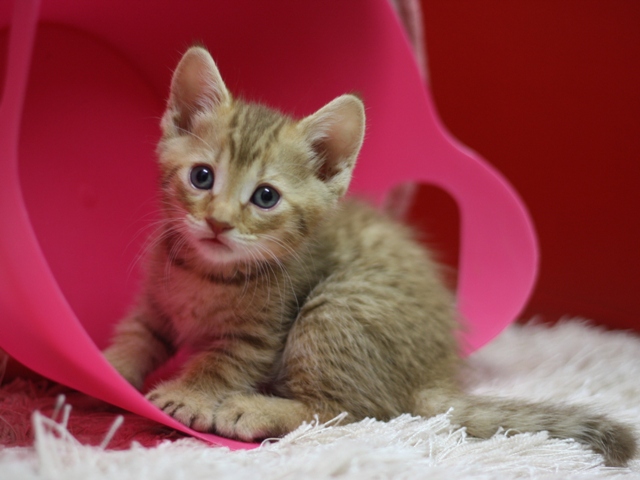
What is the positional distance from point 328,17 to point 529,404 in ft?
3.97

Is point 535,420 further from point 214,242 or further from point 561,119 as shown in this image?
point 561,119

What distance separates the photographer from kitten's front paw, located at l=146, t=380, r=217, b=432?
139 cm

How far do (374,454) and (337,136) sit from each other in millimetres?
735

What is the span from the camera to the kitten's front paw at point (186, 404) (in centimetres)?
139

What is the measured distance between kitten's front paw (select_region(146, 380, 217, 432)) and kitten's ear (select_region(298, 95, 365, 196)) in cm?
58

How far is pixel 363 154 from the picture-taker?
222 centimetres

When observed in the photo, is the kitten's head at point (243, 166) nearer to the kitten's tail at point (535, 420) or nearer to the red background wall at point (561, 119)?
the kitten's tail at point (535, 420)

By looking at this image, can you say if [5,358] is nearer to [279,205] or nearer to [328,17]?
[279,205]

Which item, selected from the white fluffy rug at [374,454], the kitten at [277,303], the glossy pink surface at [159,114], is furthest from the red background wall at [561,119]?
the kitten at [277,303]

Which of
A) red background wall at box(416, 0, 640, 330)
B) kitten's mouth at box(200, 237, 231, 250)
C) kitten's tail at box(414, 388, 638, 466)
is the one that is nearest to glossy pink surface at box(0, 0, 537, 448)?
kitten's mouth at box(200, 237, 231, 250)

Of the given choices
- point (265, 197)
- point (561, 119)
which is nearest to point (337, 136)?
point (265, 197)

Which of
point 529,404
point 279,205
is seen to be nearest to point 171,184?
point 279,205

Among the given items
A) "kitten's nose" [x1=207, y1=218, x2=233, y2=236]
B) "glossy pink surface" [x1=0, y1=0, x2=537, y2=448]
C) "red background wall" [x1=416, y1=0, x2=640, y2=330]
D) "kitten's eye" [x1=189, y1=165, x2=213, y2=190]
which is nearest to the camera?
"kitten's nose" [x1=207, y1=218, x2=233, y2=236]

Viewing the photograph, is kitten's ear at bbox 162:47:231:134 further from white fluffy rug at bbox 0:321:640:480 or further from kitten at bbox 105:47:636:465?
white fluffy rug at bbox 0:321:640:480
